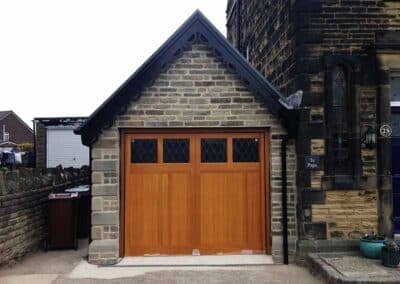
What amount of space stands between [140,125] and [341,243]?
14.2ft

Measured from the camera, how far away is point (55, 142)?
22562 mm

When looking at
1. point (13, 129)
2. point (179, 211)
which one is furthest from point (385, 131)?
point (13, 129)

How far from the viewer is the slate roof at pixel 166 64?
8.87m

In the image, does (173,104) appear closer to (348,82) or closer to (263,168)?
(263,168)

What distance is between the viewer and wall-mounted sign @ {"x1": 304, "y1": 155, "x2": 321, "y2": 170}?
29.0ft

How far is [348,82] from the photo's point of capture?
9.06 m

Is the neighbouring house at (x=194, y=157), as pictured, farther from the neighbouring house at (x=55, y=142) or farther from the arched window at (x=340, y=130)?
the neighbouring house at (x=55, y=142)

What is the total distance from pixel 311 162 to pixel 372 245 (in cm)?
179

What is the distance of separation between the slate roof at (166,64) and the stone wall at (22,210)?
5.23 feet

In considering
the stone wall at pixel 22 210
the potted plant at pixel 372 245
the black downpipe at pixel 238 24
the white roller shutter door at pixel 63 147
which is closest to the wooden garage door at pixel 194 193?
the potted plant at pixel 372 245

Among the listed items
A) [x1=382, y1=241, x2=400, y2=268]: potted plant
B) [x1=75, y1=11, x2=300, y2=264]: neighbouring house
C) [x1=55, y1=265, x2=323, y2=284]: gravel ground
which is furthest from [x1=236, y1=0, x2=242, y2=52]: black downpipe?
[x1=382, y1=241, x2=400, y2=268]: potted plant

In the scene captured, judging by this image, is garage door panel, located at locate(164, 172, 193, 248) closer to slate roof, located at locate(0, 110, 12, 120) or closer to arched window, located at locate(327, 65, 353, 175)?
arched window, located at locate(327, 65, 353, 175)

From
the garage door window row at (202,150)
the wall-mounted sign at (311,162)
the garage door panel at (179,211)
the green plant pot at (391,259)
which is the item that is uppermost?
the garage door window row at (202,150)

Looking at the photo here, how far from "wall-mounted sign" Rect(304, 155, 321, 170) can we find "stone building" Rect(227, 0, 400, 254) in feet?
0.06
